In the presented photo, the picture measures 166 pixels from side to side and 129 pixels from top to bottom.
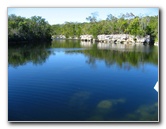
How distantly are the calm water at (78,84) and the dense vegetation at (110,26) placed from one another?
48cm

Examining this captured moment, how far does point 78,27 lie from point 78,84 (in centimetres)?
108

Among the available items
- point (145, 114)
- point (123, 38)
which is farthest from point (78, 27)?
point (123, 38)

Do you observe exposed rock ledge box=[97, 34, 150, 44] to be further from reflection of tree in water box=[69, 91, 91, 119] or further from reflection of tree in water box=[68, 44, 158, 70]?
reflection of tree in water box=[69, 91, 91, 119]

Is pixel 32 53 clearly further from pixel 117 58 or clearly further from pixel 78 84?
pixel 117 58

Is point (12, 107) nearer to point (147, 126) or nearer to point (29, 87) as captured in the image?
point (29, 87)

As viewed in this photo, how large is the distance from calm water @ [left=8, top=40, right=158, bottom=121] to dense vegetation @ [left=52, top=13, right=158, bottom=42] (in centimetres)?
48

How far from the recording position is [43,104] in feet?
13.8

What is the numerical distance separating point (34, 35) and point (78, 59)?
6.39 ft

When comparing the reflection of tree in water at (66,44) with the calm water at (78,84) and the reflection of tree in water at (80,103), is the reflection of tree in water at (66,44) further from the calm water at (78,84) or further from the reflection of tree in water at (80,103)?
the reflection of tree in water at (80,103)

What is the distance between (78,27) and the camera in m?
5.17

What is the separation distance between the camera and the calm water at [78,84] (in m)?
3.97

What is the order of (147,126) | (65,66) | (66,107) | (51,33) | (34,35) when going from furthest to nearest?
(34,35) → (51,33) → (65,66) → (66,107) → (147,126)

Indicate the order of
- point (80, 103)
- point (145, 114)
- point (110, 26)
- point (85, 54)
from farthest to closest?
point (85, 54) < point (110, 26) < point (80, 103) < point (145, 114)
